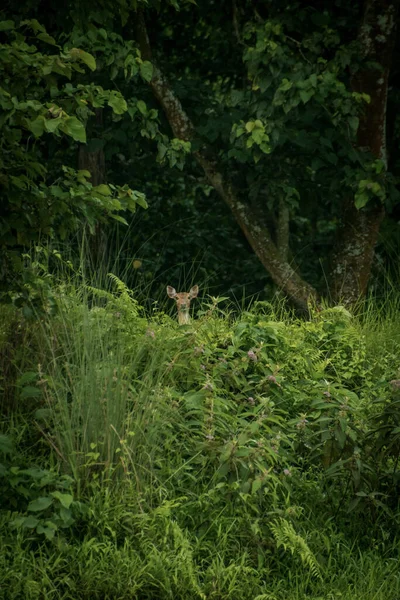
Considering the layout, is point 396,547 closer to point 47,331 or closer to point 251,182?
point 47,331

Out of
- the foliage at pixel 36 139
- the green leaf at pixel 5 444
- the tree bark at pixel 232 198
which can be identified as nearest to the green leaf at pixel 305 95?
the tree bark at pixel 232 198

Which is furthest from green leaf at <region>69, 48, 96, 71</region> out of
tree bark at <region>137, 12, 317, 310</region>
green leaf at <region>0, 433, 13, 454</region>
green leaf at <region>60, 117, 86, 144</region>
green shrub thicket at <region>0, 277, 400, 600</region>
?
tree bark at <region>137, 12, 317, 310</region>

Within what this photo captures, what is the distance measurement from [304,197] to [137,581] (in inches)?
237

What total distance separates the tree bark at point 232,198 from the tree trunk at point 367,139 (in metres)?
0.39

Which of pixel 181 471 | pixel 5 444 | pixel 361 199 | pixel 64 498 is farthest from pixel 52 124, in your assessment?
pixel 361 199

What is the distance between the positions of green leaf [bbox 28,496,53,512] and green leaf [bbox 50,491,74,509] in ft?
0.16

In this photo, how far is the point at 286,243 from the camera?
9914mm

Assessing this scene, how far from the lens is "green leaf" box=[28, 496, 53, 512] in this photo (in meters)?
4.66

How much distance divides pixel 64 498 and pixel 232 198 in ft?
18.3

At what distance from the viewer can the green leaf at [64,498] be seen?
462 cm

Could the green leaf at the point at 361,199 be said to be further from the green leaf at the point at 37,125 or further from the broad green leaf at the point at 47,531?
the broad green leaf at the point at 47,531

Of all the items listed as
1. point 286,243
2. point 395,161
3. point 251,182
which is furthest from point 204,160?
point 395,161

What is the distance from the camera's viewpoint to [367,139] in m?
9.20

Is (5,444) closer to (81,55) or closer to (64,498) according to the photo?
(64,498)
